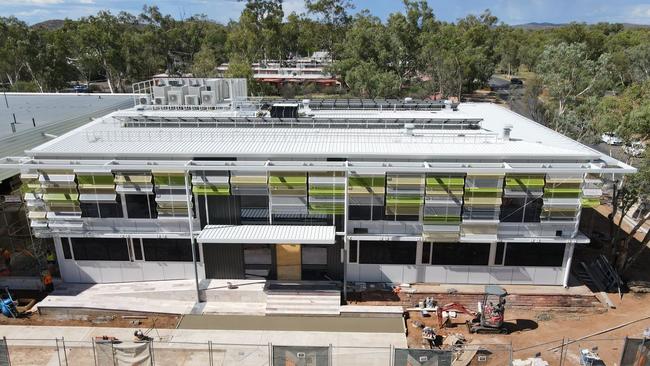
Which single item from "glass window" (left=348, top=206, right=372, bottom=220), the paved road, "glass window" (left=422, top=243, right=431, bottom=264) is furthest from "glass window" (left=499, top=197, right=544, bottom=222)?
the paved road

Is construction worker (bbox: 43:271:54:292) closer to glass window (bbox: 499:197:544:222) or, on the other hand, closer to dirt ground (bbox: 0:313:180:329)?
dirt ground (bbox: 0:313:180:329)

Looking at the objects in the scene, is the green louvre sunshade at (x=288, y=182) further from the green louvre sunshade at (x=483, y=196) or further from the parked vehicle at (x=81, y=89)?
the parked vehicle at (x=81, y=89)

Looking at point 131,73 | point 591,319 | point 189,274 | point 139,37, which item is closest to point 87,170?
point 189,274

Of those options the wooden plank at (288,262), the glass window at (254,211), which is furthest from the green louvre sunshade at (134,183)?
the wooden plank at (288,262)

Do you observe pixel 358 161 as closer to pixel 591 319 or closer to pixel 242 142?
pixel 242 142

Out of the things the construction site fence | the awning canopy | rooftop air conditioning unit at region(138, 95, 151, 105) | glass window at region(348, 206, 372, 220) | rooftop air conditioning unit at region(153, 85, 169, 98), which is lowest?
the construction site fence

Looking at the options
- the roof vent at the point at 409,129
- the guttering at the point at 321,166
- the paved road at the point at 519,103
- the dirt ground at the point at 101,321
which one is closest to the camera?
the guttering at the point at 321,166
